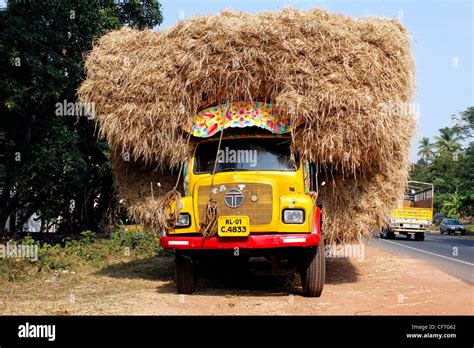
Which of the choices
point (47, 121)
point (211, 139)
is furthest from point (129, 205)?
point (47, 121)

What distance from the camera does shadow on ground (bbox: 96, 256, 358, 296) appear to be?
382 inches

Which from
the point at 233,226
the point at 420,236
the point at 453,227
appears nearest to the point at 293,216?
the point at 233,226

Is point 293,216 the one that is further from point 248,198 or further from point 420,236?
point 420,236

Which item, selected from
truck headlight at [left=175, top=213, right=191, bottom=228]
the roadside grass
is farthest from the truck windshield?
the roadside grass

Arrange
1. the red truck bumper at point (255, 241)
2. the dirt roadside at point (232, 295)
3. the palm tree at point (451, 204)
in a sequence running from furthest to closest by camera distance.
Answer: the palm tree at point (451, 204) < the red truck bumper at point (255, 241) < the dirt roadside at point (232, 295)

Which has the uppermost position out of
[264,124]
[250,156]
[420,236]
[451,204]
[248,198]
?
[264,124]

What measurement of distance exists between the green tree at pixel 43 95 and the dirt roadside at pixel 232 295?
5.45 metres

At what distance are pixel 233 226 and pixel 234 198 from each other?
0.46 meters

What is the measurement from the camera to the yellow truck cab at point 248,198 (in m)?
8.31

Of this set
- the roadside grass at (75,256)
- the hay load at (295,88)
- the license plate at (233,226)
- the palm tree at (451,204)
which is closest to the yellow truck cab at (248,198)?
the license plate at (233,226)

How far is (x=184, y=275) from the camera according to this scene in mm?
8969

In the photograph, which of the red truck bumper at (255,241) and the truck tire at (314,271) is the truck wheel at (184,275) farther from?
the truck tire at (314,271)
